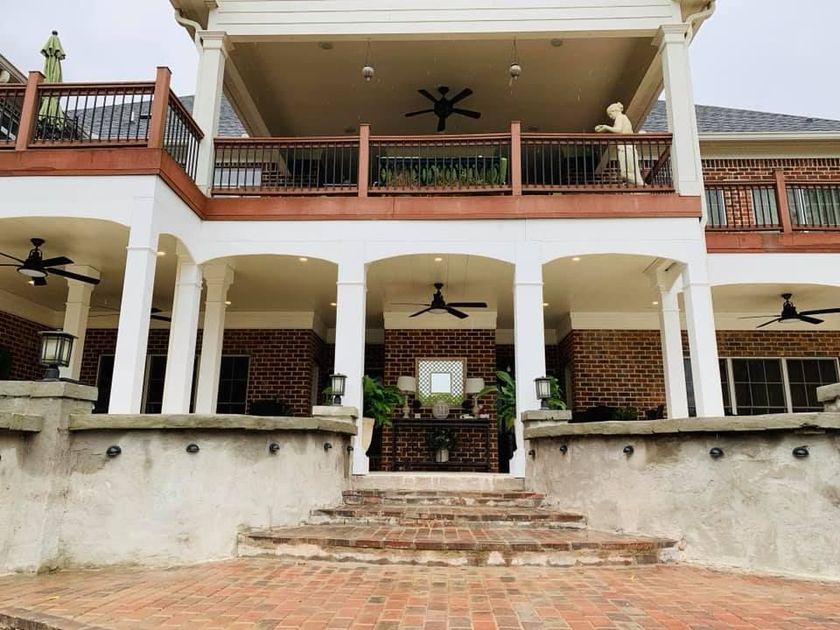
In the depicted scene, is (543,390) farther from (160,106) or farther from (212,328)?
(160,106)

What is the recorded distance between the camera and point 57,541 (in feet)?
13.7

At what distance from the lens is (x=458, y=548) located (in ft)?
13.7

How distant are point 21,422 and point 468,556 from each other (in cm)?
328

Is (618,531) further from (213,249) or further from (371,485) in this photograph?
(213,249)

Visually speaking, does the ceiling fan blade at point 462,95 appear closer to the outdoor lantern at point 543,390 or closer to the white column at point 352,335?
the white column at point 352,335

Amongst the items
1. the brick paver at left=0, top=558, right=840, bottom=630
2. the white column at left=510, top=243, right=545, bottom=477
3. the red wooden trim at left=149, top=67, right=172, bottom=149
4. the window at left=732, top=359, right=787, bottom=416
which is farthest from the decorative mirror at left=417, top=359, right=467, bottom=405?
the brick paver at left=0, top=558, right=840, bottom=630

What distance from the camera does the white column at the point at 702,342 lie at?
6473mm

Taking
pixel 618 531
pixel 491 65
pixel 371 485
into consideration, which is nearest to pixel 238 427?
pixel 371 485

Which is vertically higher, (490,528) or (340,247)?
(340,247)

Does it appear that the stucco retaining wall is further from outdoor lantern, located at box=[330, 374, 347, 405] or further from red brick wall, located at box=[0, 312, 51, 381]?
red brick wall, located at box=[0, 312, 51, 381]

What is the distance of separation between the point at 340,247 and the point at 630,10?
5128mm

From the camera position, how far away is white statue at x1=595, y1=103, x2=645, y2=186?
Result: 24.9ft

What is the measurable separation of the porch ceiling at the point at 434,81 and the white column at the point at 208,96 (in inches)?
26.2

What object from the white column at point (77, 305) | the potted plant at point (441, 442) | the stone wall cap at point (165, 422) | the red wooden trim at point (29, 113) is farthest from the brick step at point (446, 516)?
the white column at point (77, 305)
